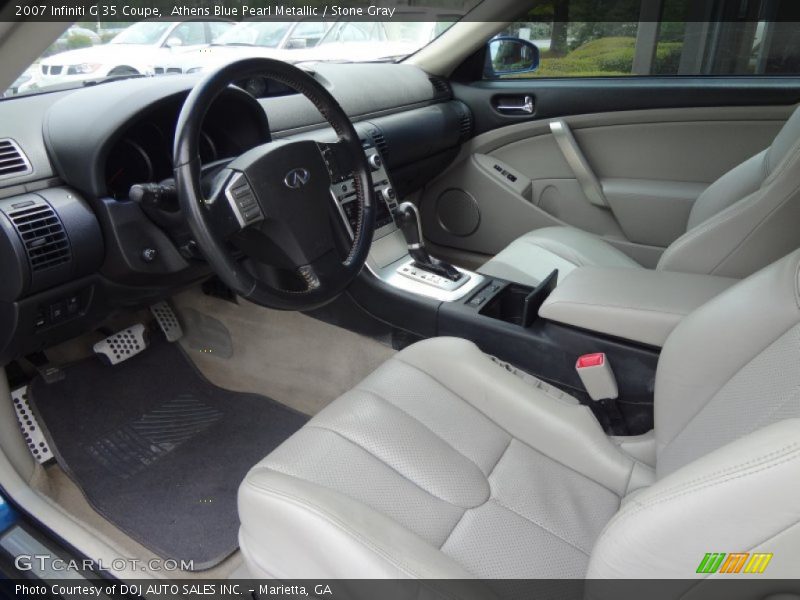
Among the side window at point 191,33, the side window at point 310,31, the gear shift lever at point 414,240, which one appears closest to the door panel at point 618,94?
the side window at point 310,31

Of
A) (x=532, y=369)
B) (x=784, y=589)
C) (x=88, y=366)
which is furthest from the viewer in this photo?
(x=88, y=366)

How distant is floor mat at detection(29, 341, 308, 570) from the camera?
Answer: 167cm

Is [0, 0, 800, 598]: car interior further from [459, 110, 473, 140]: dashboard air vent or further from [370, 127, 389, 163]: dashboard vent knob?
[459, 110, 473, 140]: dashboard air vent

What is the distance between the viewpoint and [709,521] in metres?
0.67

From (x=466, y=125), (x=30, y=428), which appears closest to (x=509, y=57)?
(x=466, y=125)

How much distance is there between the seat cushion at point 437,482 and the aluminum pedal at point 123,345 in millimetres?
1027

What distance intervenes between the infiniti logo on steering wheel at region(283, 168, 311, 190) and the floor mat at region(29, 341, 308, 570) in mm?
919

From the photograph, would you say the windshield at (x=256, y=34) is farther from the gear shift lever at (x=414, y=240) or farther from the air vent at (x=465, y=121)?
the air vent at (x=465, y=121)

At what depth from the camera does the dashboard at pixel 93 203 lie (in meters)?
1.30

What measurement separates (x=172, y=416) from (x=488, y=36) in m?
1.87

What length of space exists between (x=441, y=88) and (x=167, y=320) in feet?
4.98

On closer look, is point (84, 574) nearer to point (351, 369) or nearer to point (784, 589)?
point (351, 369)

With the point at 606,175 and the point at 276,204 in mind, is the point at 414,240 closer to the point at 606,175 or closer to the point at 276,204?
the point at 276,204

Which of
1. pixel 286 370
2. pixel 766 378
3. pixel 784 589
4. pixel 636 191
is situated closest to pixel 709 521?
pixel 784 589
